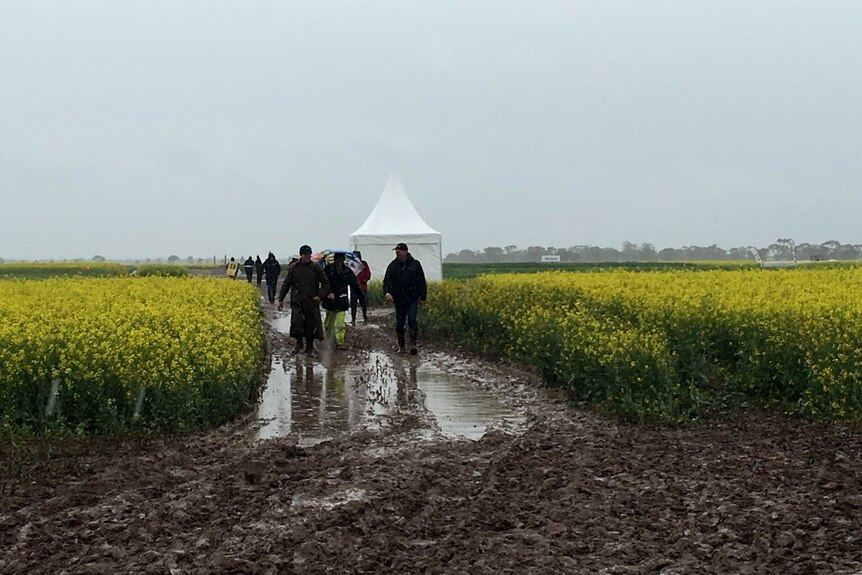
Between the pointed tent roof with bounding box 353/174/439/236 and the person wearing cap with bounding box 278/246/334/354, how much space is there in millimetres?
20932

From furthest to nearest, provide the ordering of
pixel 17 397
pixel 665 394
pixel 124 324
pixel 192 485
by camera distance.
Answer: pixel 124 324, pixel 665 394, pixel 17 397, pixel 192 485

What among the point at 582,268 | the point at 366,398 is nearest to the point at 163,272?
the point at 366,398

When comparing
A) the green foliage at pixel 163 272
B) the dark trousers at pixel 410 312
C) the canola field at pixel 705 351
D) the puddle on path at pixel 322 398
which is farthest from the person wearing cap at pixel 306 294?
the green foliage at pixel 163 272

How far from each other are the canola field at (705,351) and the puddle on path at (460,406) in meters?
1.06

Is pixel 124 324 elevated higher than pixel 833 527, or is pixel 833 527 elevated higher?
pixel 124 324

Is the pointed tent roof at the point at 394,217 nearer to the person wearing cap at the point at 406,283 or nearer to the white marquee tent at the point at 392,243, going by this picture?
the white marquee tent at the point at 392,243

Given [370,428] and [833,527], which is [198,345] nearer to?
[370,428]

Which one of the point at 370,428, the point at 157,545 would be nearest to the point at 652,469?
the point at 370,428

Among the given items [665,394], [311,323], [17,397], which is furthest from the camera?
[311,323]

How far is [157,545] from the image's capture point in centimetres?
577

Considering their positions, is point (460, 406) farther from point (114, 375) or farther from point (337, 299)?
point (337, 299)

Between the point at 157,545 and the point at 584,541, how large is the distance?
2677mm

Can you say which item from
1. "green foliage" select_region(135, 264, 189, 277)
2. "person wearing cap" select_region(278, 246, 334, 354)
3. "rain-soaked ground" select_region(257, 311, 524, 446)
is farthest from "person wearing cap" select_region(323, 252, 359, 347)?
"green foliage" select_region(135, 264, 189, 277)

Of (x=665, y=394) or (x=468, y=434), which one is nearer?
(x=468, y=434)
